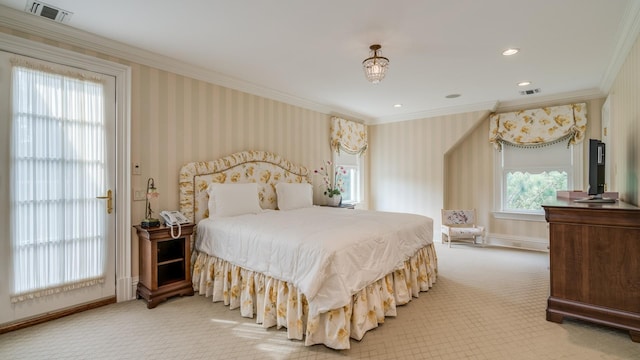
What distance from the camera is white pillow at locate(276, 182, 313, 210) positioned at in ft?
14.3

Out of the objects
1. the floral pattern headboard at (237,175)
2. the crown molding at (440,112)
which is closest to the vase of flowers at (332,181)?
the floral pattern headboard at (237,175)

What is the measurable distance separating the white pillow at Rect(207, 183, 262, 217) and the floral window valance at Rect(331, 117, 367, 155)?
236 centimetres

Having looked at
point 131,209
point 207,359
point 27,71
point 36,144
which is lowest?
point 207,359

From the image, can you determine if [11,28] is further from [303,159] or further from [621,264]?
[621,264]

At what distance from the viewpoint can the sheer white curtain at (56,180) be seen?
246 cm

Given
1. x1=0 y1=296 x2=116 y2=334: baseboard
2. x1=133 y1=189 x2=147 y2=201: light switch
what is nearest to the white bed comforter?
x1=133 y1=189 x2=147 y2=201: light switch

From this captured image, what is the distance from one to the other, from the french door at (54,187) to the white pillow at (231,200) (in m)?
0.99

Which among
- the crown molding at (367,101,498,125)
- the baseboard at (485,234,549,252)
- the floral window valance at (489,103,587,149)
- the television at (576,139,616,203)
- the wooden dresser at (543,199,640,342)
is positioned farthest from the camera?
the crown molding at (367,101,498,125)

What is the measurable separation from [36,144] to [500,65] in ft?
15.8

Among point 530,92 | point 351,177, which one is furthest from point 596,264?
point 351,177

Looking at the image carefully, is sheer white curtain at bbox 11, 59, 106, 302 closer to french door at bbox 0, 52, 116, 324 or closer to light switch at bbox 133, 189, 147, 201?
french door at bbox 0, 52, 116, 324

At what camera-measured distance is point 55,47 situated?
103 inches

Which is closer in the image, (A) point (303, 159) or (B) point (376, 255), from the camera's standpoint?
(B) point (376, 255)

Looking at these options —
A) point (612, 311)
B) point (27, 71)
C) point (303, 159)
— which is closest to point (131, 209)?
point (27, 71)
